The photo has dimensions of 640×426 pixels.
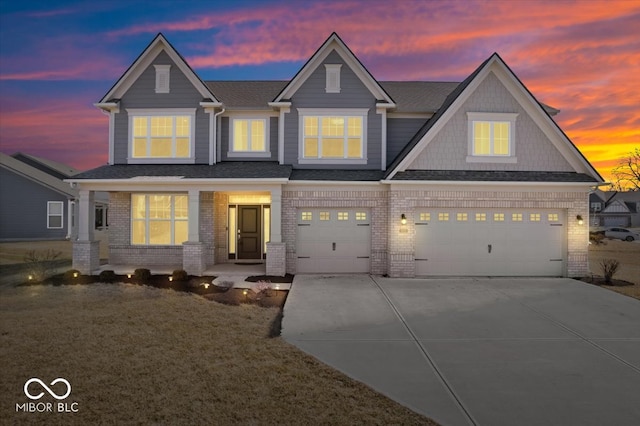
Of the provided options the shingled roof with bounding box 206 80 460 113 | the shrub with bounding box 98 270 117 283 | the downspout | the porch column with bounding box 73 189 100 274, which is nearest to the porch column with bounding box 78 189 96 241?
the porch column with bounding box 73 189 100 274

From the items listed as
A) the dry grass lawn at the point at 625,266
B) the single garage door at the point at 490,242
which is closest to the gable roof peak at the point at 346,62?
the single garage door at the point at 490,242

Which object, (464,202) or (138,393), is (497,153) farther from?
(138,393)

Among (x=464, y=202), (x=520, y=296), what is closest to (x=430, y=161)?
(x=464, y=202)

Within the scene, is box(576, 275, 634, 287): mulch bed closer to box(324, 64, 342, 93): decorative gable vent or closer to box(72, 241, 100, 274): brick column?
box(324, 64, 342, 93): decorative gable vent

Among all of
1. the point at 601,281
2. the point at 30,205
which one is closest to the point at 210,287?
the point at 601,281

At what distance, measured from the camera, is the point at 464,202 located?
13.9 metres

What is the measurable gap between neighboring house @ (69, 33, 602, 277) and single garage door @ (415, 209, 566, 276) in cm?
4

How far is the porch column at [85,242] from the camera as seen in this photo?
13930mm

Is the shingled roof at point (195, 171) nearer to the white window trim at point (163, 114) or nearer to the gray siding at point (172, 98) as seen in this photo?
the white window trim at point (163, 114)

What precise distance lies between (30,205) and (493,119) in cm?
3017

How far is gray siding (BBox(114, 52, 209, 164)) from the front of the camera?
15.4 meters

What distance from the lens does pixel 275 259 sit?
1363cm

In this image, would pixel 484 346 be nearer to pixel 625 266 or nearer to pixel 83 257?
pixel 83 257

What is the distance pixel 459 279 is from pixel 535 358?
7.12m
